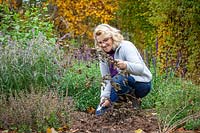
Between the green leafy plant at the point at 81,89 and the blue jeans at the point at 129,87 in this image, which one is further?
the green leafy plant at the point at 81,89

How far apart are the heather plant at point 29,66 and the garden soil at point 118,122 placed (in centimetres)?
95

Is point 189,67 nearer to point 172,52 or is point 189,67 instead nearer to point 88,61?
point 172,52

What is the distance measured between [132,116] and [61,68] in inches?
59.7

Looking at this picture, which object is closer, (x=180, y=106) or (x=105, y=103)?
(x=180, y=106)

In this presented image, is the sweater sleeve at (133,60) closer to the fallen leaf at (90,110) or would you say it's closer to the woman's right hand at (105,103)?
the woman's right hand at (105,103)

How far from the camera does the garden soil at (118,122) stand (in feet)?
16.7

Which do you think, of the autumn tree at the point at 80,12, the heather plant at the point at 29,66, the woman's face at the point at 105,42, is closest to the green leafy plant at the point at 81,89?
the heather plant at the point at 29,66

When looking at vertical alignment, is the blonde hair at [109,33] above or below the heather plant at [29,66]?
above

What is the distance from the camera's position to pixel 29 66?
644 centimetres

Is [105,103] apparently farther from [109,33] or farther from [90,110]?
[90,110]

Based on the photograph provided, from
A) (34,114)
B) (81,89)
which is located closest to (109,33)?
(34,114)

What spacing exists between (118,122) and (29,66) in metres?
1.55

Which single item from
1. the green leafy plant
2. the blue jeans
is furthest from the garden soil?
the green leafy plant

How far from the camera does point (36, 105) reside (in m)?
4.99
